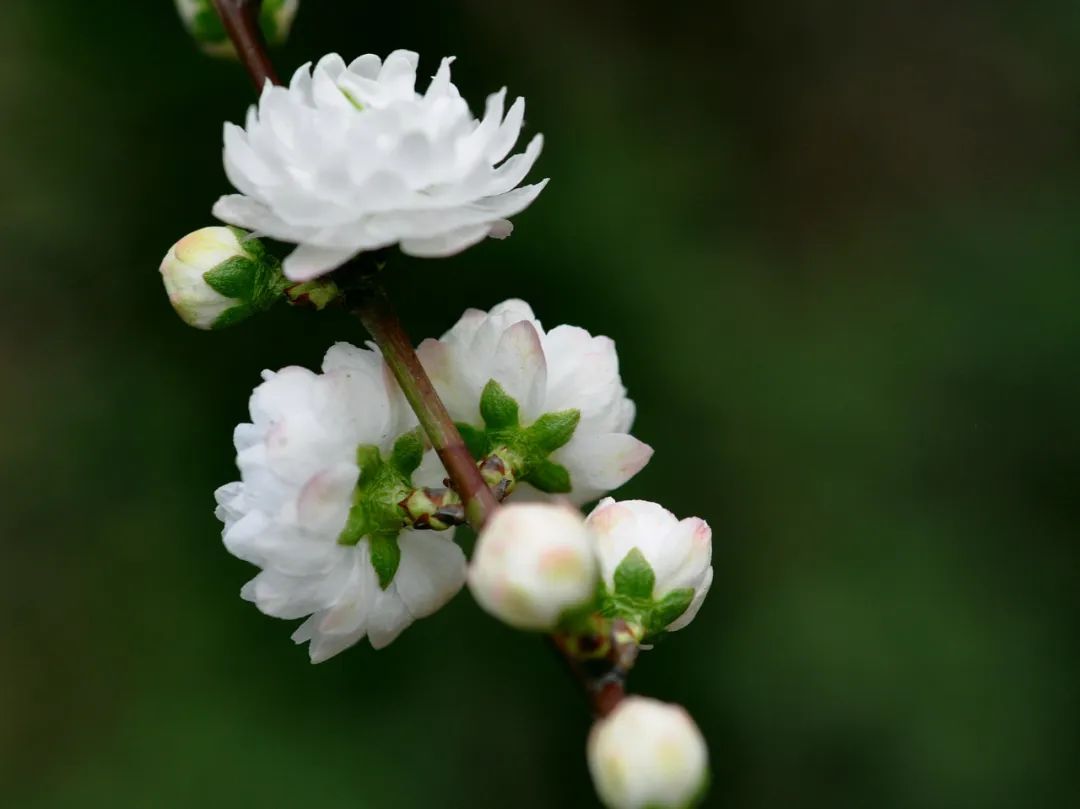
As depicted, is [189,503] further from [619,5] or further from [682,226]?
[619,5]

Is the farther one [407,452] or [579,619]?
[407,452]

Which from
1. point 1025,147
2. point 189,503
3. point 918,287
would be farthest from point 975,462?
point 189,503

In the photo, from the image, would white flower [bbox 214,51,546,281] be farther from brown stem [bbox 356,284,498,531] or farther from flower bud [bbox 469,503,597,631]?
flower bud [bbox 469,503,597,631]

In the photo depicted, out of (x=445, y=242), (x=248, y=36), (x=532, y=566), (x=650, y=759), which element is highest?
(x=248, y=36)

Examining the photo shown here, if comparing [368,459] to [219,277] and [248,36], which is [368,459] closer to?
[219,277]

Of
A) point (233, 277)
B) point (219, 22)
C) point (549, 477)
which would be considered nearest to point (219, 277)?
point (233, 277)

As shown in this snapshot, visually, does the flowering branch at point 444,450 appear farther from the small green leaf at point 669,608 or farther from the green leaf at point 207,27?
the green leaf at point 207,27

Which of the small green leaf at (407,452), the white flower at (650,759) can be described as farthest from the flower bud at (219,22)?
the white flower at (650,759)
